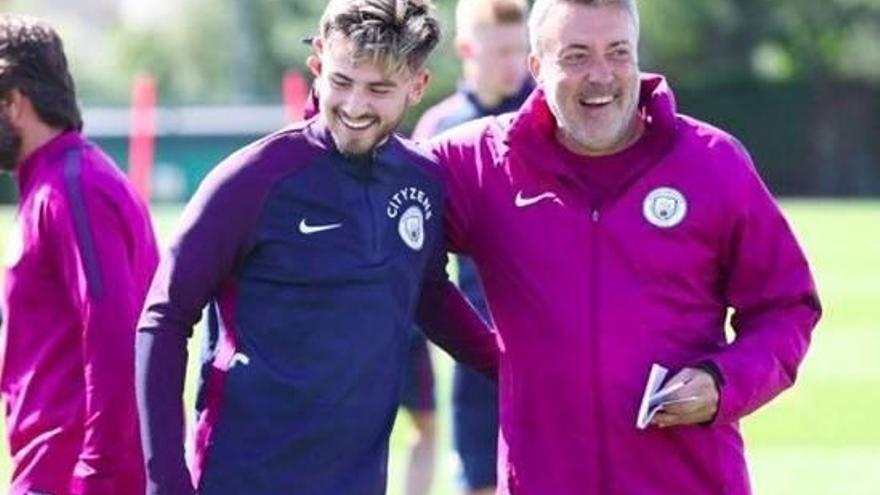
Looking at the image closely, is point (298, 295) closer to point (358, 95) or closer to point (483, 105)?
point (358, 95)

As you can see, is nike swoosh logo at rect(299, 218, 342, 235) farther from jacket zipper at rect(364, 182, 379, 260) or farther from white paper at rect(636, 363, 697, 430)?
white paper at rect(636, 363, 697, 430)

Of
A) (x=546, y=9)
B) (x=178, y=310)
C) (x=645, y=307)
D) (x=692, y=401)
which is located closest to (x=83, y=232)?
(x=178, y=310)

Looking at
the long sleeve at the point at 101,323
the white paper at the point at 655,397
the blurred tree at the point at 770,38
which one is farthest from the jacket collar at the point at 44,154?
the blurred tree at the point at 770,38

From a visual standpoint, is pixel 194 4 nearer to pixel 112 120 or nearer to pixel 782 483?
pixel 112 120

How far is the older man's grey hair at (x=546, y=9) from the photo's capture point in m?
4.97

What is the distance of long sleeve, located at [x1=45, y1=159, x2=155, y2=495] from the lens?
5.19 meters

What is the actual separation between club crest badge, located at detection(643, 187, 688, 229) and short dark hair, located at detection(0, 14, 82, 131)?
1.52 metres

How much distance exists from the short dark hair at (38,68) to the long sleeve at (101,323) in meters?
0.26

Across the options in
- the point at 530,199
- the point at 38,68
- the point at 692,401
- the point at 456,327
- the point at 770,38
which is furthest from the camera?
the point at 770,38

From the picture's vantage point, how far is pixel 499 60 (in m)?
9.14

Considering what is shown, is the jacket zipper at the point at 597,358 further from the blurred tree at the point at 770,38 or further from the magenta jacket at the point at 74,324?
the blurred tree at the point at 770,38

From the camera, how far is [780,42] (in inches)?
2253

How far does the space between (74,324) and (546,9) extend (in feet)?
4.46

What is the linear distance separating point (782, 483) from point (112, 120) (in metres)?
33.4
